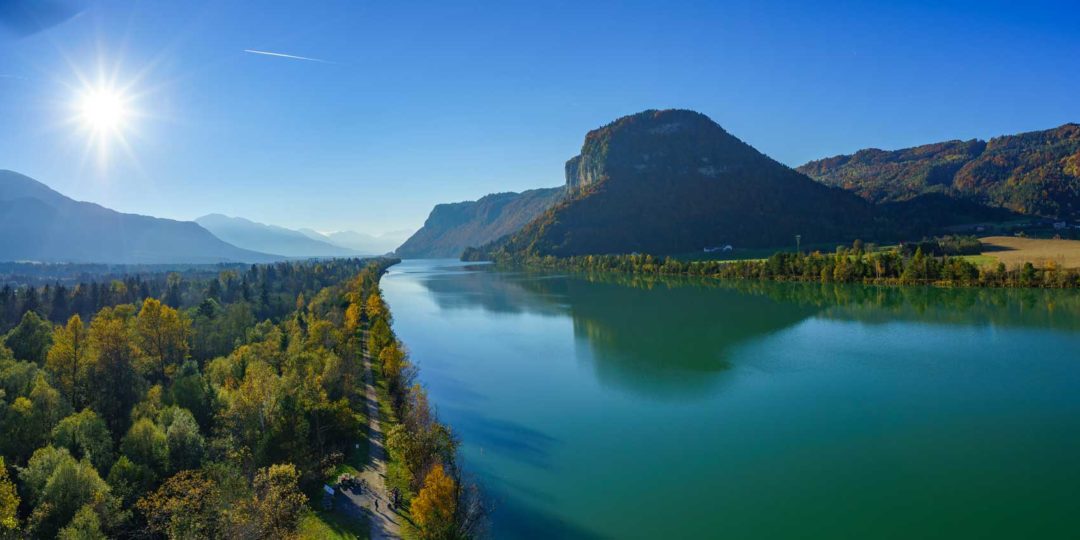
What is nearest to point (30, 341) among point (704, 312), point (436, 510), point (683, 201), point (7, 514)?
point (7, 514)

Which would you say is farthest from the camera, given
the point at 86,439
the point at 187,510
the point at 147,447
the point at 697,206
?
the point at 697,206

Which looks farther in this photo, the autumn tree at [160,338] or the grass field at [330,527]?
the autumn tree at [160,338]

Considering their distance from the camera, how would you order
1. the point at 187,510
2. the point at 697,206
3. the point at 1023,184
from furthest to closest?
1. the point at 1023,184
2. the point at 697,206
3. the point at 187,510

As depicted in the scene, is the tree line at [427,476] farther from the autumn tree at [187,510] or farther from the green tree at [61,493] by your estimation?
the green tree at [61,493]

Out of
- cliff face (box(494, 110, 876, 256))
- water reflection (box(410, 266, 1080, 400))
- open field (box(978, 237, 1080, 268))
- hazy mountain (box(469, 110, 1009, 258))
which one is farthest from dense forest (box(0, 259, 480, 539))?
cliff face (box(494, 110, 876, 256))

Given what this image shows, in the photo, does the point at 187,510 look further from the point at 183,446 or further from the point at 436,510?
the point at 436,510

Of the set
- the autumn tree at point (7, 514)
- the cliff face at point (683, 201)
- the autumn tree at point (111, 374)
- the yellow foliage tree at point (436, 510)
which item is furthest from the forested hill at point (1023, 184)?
the autumn tree at point (7, 514)

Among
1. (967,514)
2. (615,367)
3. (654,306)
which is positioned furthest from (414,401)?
(654,306)
